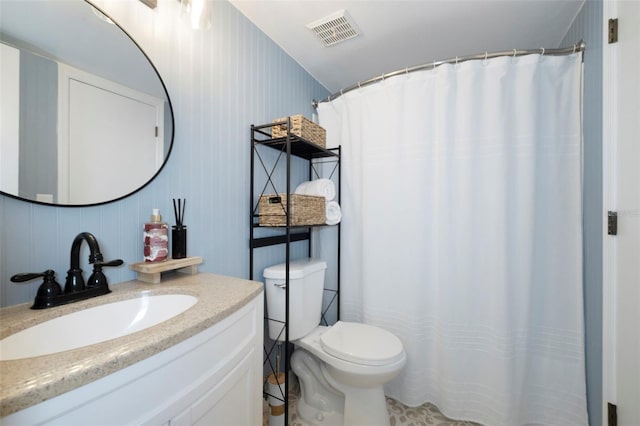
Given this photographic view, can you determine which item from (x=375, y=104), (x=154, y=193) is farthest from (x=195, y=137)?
(x=375, y=104)

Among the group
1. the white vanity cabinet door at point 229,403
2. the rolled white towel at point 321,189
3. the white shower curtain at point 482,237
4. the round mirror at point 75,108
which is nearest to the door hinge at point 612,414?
the white shower curtain at point 482,237

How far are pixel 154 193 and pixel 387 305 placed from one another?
1421mm

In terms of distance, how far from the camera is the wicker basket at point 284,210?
1401 millimetres

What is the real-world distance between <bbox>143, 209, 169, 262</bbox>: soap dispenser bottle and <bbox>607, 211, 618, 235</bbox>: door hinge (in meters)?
1.80

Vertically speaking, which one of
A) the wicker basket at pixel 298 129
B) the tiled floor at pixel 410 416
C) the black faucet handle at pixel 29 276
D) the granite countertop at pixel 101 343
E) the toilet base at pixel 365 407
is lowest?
the tiled floor at pixel 410 416

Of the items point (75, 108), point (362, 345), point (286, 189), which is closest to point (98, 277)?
point (75, 108)

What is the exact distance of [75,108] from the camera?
0.86 metres

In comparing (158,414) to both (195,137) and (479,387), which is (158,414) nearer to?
(195,137)

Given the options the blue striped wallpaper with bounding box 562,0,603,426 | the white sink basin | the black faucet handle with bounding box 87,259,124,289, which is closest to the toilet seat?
the white sink basin

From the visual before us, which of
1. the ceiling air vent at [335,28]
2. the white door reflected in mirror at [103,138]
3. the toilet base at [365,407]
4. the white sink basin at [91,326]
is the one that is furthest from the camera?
the ceiling air vent at [335,28]

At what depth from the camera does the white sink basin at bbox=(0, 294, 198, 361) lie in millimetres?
635

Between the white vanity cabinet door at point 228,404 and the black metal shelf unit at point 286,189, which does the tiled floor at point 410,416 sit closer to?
the black metal shelf unit at point 286,189

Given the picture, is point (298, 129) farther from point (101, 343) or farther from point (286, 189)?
point (101, 343)

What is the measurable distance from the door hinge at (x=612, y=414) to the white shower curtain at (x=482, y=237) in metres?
0.19
